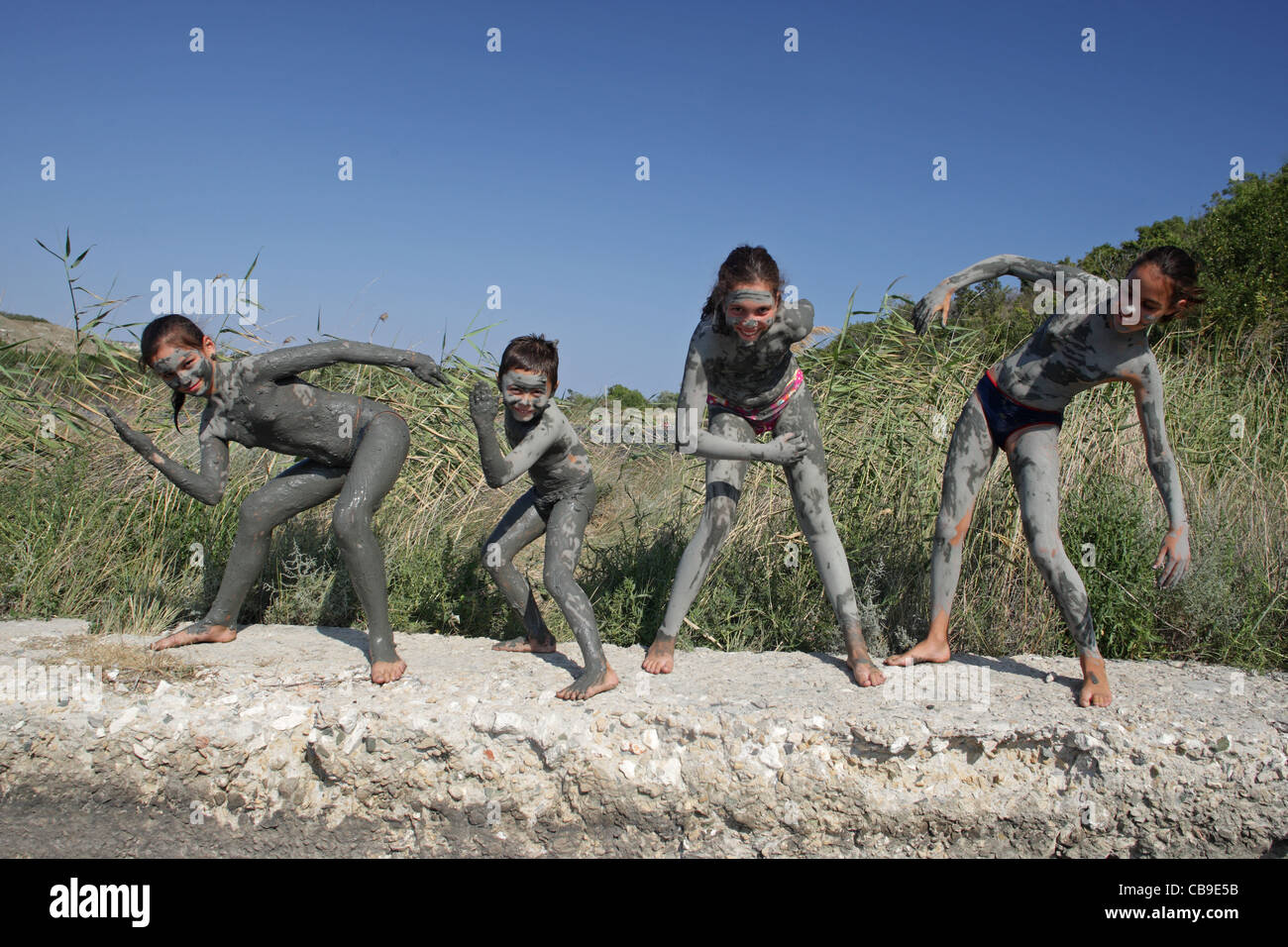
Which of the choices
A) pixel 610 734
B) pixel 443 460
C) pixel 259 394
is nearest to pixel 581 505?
pixel 610 734

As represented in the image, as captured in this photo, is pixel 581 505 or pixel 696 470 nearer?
pixel 581 505

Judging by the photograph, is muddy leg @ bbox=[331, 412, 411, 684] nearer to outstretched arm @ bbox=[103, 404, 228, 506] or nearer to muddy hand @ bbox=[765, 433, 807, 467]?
outstretched arm @ bbox=[103, 404, 228, 506]

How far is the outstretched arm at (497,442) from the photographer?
107 inches

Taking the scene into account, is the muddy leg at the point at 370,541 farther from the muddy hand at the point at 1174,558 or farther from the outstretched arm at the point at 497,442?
the muddy hand at the point at 1174,558

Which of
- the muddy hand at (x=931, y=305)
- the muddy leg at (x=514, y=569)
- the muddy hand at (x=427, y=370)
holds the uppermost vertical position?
the muddy hand at (x=931, y=305)

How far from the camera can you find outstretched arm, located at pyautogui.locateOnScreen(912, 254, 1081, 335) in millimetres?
3299

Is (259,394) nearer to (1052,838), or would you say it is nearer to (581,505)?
(581,505)

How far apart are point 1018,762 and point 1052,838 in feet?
0.94

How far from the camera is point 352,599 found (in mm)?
4398

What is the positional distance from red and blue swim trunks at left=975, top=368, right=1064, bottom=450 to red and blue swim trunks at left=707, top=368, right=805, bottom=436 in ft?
2.46

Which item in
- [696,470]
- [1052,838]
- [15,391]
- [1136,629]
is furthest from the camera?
[696,470]

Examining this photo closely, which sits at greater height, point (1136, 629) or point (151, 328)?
point (151, 328)

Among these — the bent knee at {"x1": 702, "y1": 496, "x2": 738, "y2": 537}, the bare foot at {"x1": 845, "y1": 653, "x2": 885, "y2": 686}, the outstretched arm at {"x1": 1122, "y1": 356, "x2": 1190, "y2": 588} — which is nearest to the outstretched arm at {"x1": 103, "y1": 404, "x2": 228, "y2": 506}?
the bent knee at {"x1": 702, "y1": 496, "x2": 738, "y2": 537}

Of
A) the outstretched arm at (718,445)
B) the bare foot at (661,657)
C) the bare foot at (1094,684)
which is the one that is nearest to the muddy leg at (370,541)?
the bare foot at (661,657)
